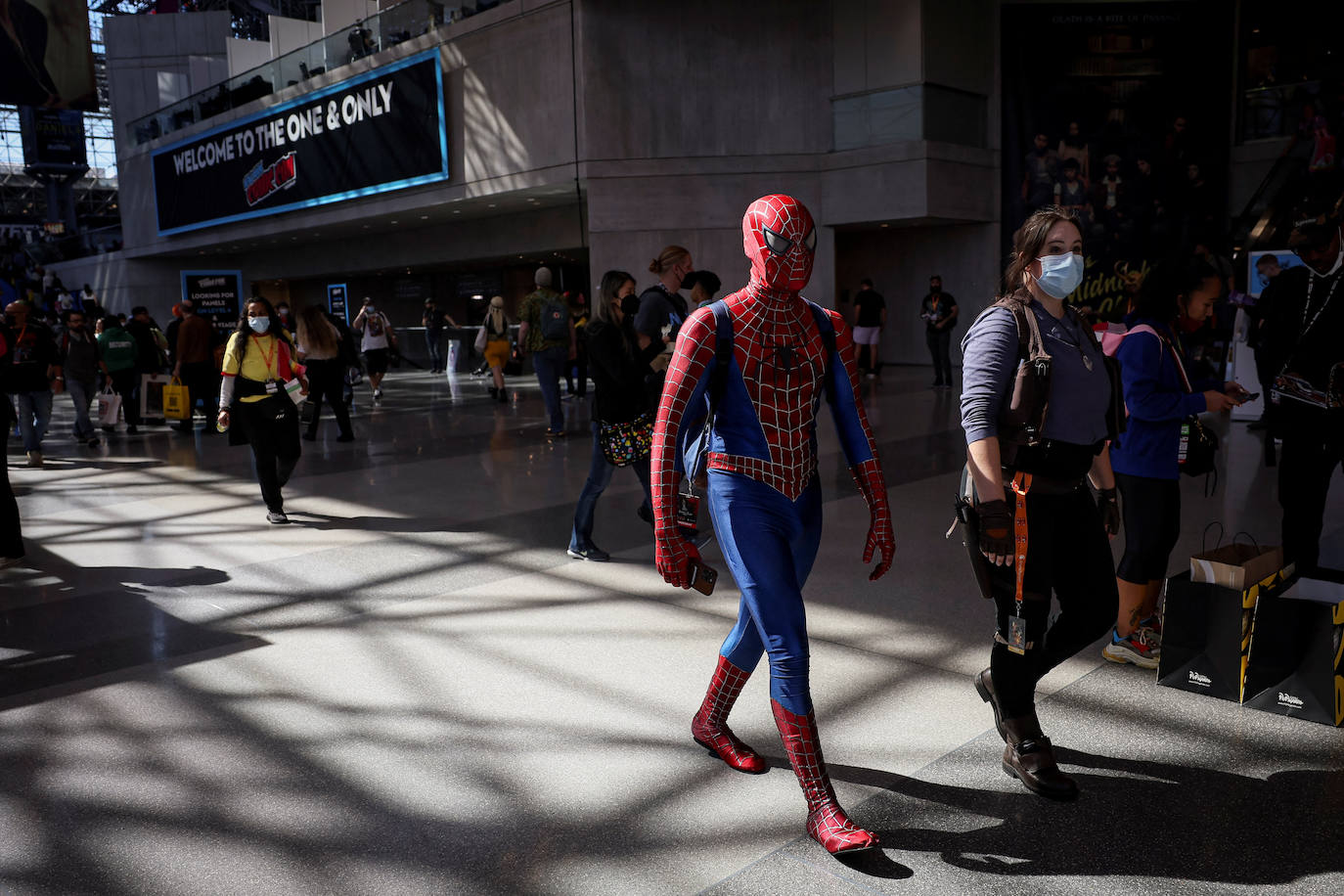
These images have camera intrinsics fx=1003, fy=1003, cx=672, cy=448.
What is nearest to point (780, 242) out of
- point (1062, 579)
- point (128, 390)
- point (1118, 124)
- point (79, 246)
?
point (1062, 579)

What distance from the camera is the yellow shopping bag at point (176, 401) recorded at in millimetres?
12961

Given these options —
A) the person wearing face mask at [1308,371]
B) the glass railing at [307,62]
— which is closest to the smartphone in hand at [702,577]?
the person wearing face mask at [1308,371]

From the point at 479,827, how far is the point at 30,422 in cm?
1030

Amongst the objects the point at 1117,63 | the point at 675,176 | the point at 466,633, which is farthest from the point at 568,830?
the point at 1117,63

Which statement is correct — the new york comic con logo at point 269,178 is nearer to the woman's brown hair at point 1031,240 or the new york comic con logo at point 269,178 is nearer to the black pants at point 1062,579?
the woman's brown hair at point 1031,240

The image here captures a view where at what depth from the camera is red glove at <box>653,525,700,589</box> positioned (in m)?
2.77

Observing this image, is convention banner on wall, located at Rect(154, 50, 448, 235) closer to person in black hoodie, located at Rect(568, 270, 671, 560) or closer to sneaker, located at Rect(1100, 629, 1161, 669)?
person in black hoodie, located at Rect(568, 270, 671, 560)

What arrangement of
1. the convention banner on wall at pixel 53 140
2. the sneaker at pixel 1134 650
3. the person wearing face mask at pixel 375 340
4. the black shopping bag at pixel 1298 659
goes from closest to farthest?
the black shopping bag at pixel 1298 659 → the sneaker at pixel 1134 650 → the person wearing face mask at pixel 375 340 → the convention banner on wall at pixel 53 140

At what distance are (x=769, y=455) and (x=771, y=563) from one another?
1.00 ft

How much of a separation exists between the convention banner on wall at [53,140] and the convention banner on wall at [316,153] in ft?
66.5

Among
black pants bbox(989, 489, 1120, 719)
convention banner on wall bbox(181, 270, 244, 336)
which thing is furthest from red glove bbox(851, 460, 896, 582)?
convention banner on wall bbox(181, 270, 244, 336)

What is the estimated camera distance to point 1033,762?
10.0 feet

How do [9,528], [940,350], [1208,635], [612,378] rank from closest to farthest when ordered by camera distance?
[1208,635] < [612,378] < [9,528] < [940,350]

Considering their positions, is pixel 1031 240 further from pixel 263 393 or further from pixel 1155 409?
pixel 263 393
